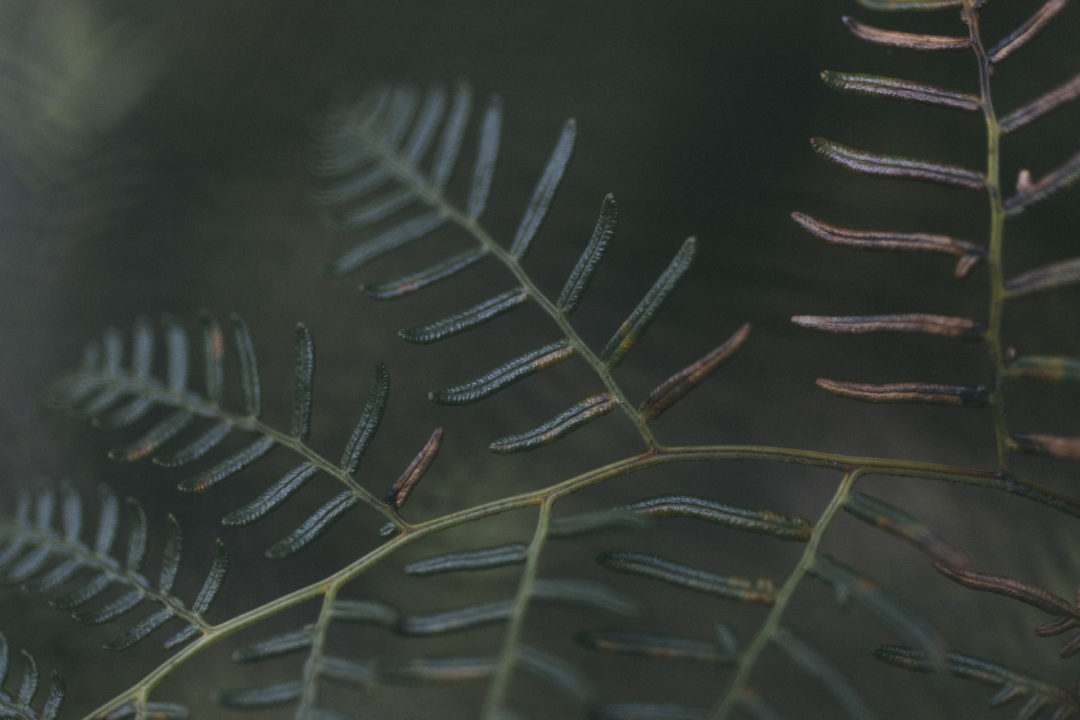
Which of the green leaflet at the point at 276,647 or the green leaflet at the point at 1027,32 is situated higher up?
the green leaflet at the point at 1027,32

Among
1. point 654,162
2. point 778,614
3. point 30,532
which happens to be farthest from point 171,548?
point 654,162

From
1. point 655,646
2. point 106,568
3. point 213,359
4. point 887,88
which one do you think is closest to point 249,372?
point 213,359

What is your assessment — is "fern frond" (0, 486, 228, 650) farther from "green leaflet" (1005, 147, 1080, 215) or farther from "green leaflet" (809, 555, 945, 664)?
"green leaflet" (1005, 147, 1080, 215)

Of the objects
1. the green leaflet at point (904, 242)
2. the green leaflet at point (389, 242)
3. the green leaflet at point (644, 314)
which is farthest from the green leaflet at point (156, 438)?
the green leaflet at point (904, 242)

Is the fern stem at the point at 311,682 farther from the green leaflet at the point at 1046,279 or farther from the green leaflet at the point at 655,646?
the green leaflet at the point at 1046,279

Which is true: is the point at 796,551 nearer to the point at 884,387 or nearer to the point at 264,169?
the point at 884,387

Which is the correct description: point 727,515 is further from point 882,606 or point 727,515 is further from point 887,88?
point 887,88
